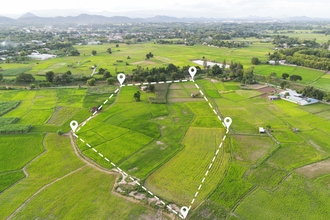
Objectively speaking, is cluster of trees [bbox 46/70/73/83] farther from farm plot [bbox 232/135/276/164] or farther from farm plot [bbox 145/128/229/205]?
farm plot [bbox 232/135/276/164]

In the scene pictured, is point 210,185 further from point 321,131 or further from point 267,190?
point 321,131

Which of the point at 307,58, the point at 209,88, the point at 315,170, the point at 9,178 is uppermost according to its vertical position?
the point at 307,58

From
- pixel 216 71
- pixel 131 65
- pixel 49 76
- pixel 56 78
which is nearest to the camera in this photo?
pixel 56 78

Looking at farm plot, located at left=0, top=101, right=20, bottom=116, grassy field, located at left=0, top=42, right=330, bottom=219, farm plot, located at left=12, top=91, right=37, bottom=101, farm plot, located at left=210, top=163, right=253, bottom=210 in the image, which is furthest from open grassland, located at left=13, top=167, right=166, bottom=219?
farm plot, located at left=12, top=91, right=37, bottom=101

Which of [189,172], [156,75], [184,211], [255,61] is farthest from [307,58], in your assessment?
[184,211]

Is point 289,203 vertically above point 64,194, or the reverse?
point 289,203

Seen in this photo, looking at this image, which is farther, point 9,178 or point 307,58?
point 307,58

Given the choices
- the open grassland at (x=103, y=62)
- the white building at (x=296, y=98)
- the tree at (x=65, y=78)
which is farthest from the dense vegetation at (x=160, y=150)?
the open grassland at (x=103, y=62)

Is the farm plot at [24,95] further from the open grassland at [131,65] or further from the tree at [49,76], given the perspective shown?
the open grassland at [131,65]

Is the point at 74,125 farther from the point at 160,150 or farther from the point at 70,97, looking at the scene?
the point at 160,150

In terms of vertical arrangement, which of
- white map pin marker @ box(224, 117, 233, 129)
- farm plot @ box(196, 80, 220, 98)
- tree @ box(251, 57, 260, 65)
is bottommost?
farm plot @ box(196, 80, 220, 98)

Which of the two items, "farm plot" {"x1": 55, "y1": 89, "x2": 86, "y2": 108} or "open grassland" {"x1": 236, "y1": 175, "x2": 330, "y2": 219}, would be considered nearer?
"open grassland" {"x1": 236, "y1": 175, "x2": 330, "y2": 219}

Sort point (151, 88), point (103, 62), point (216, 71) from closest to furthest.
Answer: point (151, 88) → point (216, 71) → point (103, 62)

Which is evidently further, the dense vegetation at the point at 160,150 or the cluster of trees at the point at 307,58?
the cluster of trees at the point at 307,58
